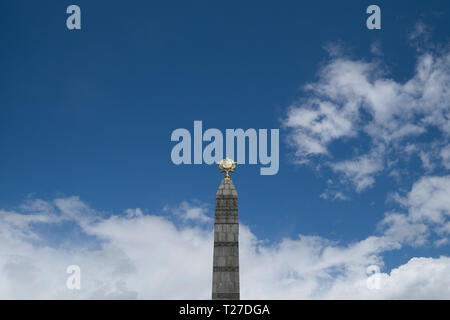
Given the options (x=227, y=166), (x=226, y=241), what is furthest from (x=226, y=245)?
(x=227, y=166)

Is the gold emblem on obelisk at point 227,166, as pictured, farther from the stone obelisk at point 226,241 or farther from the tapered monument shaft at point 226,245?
the tapered monument shaft at point 226,245

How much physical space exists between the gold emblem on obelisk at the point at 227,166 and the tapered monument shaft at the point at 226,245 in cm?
48

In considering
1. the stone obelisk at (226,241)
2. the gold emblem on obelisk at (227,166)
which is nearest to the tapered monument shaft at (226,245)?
the stone obelisk at (226,241)

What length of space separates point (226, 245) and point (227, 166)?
4.62 metres

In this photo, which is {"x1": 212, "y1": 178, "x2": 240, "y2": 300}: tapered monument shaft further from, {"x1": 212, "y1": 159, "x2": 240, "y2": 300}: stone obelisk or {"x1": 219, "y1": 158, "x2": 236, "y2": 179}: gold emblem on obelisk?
{"x1": 219, "y1": 158, "x2": 236, "y2": 179}: gold emblem on obelisk

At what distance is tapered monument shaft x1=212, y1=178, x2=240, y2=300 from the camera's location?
72.7ft

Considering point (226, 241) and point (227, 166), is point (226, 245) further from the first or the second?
point (227, 166)

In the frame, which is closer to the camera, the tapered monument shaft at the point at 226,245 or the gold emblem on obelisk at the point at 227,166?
the tapered monument shaft at the point at 226,245

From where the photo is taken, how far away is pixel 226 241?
75.4 ft

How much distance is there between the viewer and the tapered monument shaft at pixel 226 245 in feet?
72.7
